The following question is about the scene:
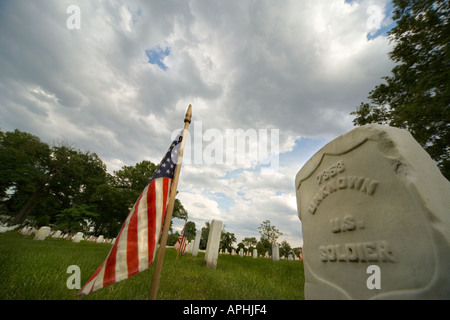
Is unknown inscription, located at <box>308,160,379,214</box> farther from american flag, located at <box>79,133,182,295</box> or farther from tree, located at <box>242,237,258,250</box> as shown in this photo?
tree, located at <box>242,237,258,250</box>

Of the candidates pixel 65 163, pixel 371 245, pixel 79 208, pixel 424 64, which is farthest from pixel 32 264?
pixel 65 163

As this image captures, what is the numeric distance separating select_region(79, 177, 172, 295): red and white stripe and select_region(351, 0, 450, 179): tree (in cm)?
920

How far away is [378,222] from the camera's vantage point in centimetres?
170

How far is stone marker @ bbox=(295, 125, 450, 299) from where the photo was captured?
4.44ft

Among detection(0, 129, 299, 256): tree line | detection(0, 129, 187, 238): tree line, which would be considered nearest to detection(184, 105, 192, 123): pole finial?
detection(0, 129, 299, 256): tree line

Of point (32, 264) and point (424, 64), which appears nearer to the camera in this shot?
point (32, 264)

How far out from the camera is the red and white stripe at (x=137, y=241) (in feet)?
6.46

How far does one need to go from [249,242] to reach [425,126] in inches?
2050

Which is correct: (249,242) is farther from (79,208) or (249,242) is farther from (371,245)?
(371,245)

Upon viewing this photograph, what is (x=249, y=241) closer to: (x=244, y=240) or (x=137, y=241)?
(x=244, y=240)

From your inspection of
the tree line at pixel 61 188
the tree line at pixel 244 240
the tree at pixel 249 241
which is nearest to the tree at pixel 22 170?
the tree line at pixel 61 188

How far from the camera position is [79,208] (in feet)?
74.5

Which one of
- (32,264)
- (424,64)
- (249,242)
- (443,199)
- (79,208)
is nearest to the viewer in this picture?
(443,199)

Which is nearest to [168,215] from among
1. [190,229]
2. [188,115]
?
[188,115]
